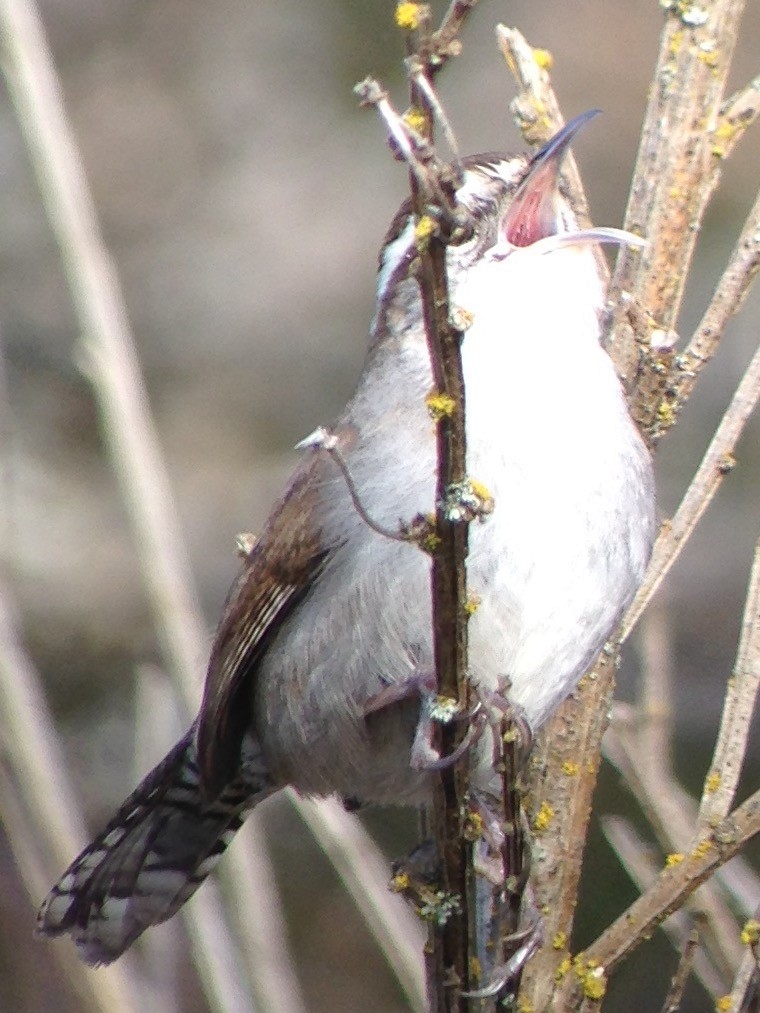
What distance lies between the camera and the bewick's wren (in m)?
2.49

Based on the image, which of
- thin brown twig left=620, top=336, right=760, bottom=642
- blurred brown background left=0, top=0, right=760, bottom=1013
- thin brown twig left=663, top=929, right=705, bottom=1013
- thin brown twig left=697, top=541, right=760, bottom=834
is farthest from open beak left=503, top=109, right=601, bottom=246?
blurred brown background left=0, top=0, right=760, bottom=1013

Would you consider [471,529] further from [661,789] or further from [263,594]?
[661,789]

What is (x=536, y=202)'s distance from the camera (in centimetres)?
268

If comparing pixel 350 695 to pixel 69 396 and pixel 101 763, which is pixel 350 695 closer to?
pixel 101 763

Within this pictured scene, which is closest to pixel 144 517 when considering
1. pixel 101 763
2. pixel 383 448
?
pixel 383 448

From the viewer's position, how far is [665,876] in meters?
2.36

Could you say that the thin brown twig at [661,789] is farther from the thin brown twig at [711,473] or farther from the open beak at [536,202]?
the open beak at [536,202]

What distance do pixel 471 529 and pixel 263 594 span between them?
1.70ft

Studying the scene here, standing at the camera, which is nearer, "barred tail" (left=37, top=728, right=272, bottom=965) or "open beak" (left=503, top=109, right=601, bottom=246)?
"open beak" (left=503, top=109, right=601, bottom=246)

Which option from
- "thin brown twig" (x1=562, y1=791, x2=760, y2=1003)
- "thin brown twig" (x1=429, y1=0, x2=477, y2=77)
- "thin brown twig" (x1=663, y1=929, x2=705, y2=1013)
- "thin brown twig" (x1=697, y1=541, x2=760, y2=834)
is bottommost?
"thin brown twig" (x1=663, y1=929, x2=705, y2=1013)

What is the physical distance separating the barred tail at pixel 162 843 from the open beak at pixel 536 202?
116 centimetres

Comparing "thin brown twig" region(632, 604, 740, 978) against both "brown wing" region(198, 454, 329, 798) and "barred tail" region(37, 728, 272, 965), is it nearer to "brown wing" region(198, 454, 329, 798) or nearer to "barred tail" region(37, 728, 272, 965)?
"brown wing" region(198, 454, 329, 798)

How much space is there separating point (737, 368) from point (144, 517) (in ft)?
12.3

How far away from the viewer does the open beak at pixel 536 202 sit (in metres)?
2.58
